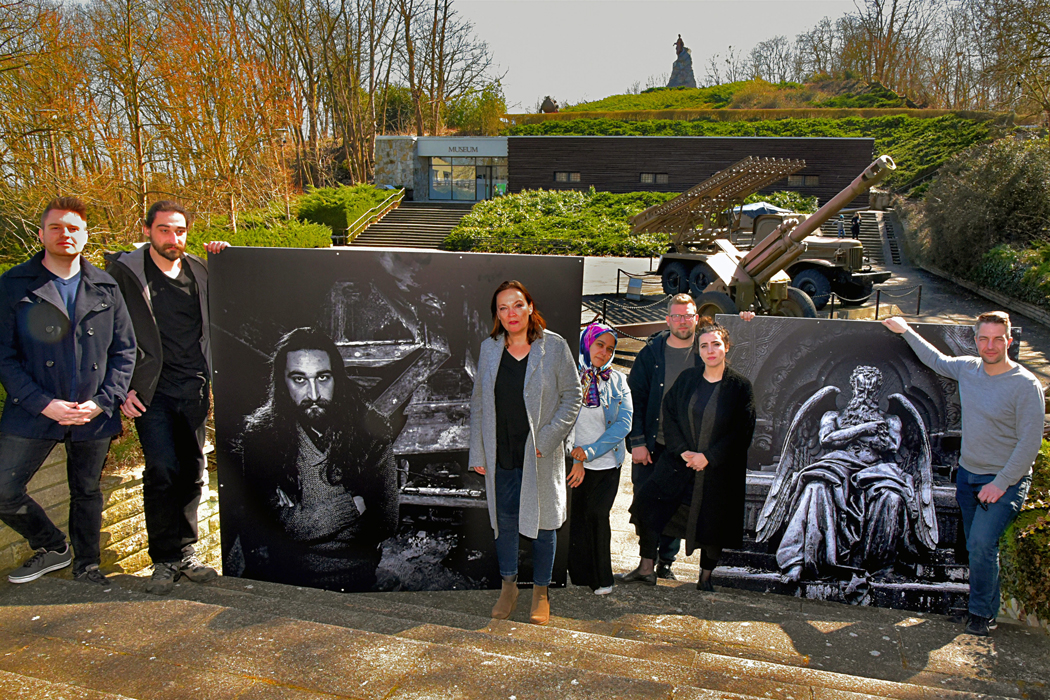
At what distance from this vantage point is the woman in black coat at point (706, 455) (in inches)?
152

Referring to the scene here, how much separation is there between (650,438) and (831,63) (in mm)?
61682

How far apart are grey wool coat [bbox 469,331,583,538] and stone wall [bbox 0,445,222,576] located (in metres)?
2.18

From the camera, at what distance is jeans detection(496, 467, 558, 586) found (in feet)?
11.3

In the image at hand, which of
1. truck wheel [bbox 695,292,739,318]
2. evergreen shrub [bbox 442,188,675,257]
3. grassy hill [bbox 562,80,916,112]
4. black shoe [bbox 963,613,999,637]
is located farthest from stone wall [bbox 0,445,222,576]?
grassy hill [bbox 562,80,916,112]

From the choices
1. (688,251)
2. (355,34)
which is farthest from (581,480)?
(355,34)

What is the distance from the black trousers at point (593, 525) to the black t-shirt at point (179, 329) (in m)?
2.06

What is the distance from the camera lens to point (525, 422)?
340 centimetres

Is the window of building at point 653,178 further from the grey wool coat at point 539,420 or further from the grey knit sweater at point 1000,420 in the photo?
the grey wool coat at point 539,420

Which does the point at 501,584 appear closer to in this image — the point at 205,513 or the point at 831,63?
the point at 205,513

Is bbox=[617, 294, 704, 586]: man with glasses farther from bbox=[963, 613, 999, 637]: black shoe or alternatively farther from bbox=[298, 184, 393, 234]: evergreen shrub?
bbox=[298, 184, 393, 234]: evergreen shrub

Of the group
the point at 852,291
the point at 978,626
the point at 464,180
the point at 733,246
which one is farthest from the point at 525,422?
the point at 464,180

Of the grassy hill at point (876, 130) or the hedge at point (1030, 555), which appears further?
the grassy hill at point (876, 130)

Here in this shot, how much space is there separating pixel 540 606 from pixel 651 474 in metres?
1.00

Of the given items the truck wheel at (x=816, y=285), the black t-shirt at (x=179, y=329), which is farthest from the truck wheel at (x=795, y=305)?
the black t-shirt at (x=179, y=329)
